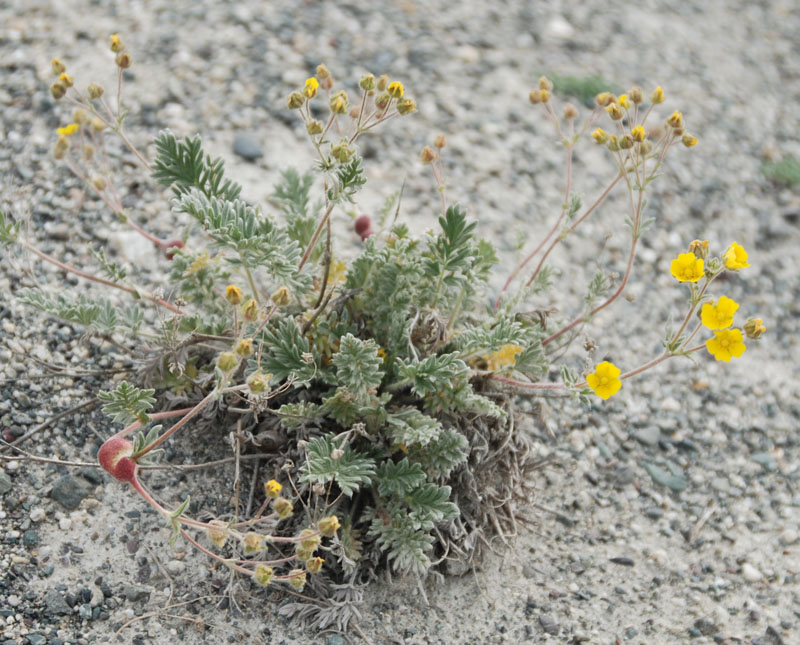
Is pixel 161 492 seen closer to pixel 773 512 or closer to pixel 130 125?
pixel 130 125

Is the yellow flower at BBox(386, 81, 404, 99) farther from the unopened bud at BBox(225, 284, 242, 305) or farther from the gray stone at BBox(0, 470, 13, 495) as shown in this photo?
the gray stone at BBox(0, 470, 13, 495)

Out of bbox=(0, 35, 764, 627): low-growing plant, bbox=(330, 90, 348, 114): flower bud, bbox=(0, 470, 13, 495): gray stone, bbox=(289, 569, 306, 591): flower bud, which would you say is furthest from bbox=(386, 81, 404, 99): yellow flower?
bbox=(0, 470, 13, 495): gray stone

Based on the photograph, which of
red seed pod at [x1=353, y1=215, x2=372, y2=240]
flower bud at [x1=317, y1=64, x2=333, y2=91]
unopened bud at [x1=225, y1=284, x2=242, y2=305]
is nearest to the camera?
unopened bud at [x1=225, y1=284, x2=242, y2=305]

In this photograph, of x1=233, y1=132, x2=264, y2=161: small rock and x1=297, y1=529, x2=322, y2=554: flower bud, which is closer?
x1=297, y1=529, x2=322, y2=554: flower bud

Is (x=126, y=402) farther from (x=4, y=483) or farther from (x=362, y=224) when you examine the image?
(x=362, y=224)

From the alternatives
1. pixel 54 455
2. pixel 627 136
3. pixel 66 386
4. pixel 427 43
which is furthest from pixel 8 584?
pixel 427 43

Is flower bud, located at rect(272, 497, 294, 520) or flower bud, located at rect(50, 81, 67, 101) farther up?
flower bud, located at rect(50, 81, 67, 101)

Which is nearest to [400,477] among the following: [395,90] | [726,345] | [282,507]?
[282,507]
